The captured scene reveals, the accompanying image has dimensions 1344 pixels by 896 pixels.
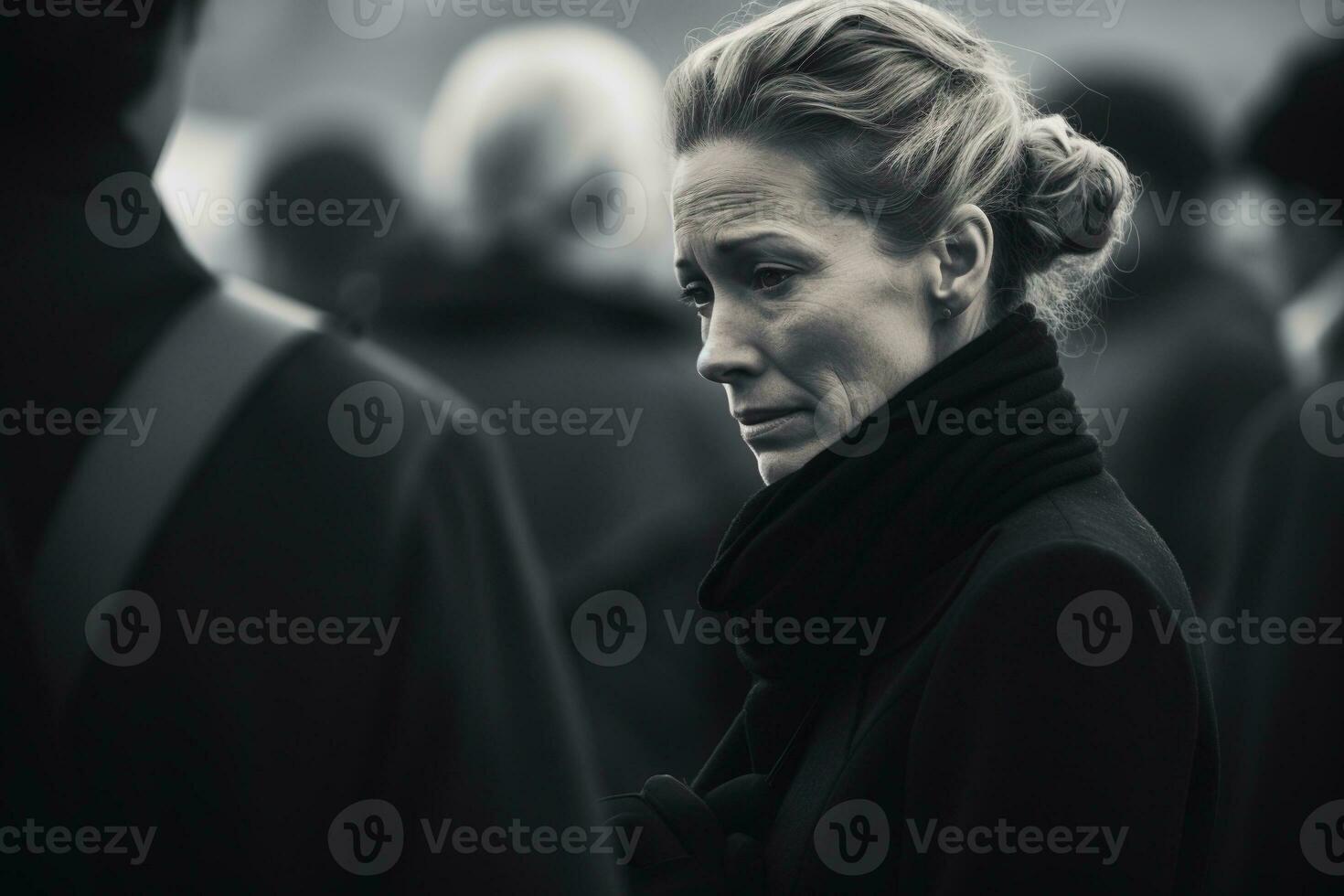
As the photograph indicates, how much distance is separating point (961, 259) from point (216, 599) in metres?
0.54

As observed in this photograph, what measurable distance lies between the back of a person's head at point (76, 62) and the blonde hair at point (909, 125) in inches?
14.7

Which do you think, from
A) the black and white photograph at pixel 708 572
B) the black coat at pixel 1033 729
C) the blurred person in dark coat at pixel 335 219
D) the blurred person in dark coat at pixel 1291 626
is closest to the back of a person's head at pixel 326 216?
the blurred person in dark coat at pixel 335 219

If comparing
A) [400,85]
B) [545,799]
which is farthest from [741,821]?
[400,85]

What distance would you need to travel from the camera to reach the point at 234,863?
712 mm

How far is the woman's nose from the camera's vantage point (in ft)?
2.78

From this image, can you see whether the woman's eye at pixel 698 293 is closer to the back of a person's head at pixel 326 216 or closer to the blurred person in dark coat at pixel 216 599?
the blurred person in dark coat at pixel 216 599

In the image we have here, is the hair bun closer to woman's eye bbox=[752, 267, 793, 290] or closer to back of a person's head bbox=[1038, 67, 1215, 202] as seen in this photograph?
woman's eye bbox=[752, 267, 793, 290]

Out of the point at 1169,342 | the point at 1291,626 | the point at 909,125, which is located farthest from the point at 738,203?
the point at 1169,342

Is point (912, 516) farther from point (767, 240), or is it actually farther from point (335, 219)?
point (335, 219)

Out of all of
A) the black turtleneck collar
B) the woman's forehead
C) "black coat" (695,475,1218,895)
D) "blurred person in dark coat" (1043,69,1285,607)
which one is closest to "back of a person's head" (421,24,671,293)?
"blurred person in dark coat" (1043,69,1285,607)

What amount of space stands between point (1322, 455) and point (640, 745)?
0.93 metres

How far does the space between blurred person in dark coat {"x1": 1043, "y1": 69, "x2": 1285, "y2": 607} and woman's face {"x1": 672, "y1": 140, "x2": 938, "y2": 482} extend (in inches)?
36.3

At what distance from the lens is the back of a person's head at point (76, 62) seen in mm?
727

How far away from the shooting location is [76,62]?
73 centimetres
